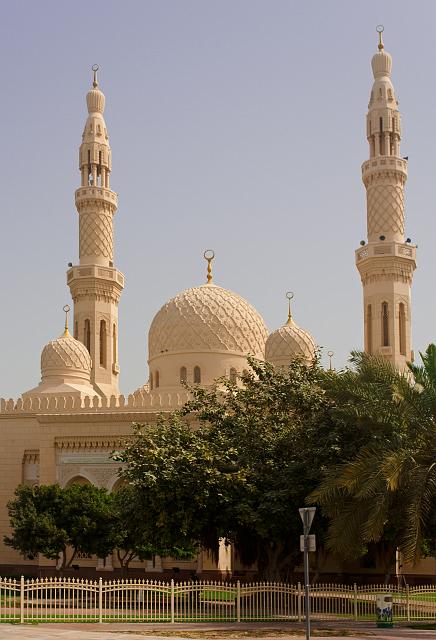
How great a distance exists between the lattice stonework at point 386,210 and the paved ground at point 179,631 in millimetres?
23758

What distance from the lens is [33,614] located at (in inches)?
843

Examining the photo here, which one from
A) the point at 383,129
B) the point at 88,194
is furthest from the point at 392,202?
the point at 88,194

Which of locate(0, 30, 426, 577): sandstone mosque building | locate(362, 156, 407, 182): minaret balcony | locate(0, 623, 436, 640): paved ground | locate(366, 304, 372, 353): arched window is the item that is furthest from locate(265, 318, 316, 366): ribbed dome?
locate(0, 623, 436, 640): paved ground

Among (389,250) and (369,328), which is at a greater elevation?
(389,250)

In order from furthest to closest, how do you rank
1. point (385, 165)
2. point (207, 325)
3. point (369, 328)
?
1. point (385, 165)
2. point (369, 328)
3. point (207, 325)

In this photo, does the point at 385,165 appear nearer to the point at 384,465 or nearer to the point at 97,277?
the point at 97,277

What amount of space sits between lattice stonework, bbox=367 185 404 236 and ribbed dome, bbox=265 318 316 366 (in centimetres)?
491

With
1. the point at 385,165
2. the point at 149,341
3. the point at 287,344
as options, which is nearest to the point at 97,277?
the point at 149,341

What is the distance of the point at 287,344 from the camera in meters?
42.0

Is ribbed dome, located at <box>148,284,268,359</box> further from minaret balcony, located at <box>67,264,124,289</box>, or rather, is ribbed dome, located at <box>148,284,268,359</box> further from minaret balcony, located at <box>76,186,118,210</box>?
minaret balcony, located at <box>76,186,118,210</box>

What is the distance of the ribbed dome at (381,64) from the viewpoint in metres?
43.8

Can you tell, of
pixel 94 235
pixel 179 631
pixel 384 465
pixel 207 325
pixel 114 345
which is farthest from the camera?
pixel 114 345

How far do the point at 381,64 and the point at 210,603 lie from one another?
27780mm

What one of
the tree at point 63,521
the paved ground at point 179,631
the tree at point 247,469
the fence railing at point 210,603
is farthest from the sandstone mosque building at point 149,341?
the paved ground at point 179,631
